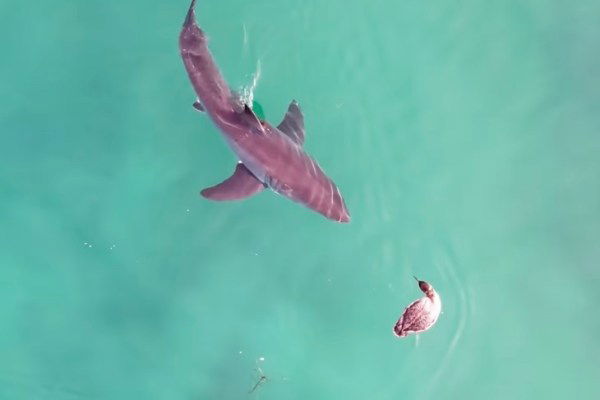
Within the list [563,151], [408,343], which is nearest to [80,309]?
[408,343]

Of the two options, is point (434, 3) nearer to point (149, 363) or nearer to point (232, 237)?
point (232, 237)

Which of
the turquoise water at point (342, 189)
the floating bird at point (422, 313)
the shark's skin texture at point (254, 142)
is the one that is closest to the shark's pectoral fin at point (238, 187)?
the shark's skin texture at point (254, 142)

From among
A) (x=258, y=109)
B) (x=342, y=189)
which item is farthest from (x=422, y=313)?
(x=258, y=109)

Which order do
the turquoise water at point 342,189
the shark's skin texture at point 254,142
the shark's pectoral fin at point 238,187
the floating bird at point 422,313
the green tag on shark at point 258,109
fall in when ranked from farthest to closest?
the turquoise water at point 342,189
the floating bird at point 422,313
the green tag on shark at point 258,109
the shark's pectoral fin at point 238,187
the shark's skin texture at point 254,142

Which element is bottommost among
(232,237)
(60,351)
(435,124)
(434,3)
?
(60,351)

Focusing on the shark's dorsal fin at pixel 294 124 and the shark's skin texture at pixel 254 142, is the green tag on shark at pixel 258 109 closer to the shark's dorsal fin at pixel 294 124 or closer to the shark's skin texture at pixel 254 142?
the shark's dorsal fin at pixel 294 124

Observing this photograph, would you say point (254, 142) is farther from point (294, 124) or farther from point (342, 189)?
point (342, 189)

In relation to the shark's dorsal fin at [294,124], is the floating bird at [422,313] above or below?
below
